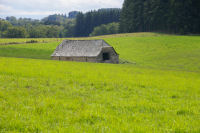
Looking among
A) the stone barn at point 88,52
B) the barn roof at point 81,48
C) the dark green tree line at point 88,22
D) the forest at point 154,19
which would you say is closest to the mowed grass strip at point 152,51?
the stone barn at point 88,52

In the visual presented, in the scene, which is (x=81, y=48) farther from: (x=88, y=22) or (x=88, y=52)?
(x=88, y=22)

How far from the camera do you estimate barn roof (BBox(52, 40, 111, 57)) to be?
165ft

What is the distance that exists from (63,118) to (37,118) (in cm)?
88

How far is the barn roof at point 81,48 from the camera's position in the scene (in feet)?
165

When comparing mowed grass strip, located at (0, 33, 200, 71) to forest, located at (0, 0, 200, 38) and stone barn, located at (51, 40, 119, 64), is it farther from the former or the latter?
forest, located at (0, 0, 200, 38)

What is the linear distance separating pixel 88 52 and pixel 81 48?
266 centimetres

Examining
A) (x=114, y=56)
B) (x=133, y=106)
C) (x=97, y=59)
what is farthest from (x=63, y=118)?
(x=114, y=56)

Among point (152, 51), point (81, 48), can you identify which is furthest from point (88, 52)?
point (152, 51)

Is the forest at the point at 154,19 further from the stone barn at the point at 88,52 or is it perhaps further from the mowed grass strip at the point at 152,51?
the stone barn at the point at 88,52

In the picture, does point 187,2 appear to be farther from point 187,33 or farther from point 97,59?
point 97,59

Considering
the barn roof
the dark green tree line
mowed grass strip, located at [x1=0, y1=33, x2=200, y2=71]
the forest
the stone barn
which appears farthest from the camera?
the dark green tree line

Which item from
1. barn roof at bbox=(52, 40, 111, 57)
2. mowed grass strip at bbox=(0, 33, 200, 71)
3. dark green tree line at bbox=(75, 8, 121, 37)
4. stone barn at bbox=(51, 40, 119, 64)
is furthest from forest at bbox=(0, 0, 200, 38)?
barn roof at bbox=(52, 40, 111, 57)

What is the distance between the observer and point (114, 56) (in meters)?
51.7

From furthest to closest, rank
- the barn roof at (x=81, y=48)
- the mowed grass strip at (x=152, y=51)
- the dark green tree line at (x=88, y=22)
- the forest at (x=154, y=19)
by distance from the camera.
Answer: the dark green tree line at (x=88, y=22) → the forest at (x=154, y=19) → the barn roof at (x=81, y=48) → the mowed grass strip at (x=152, y=51)
